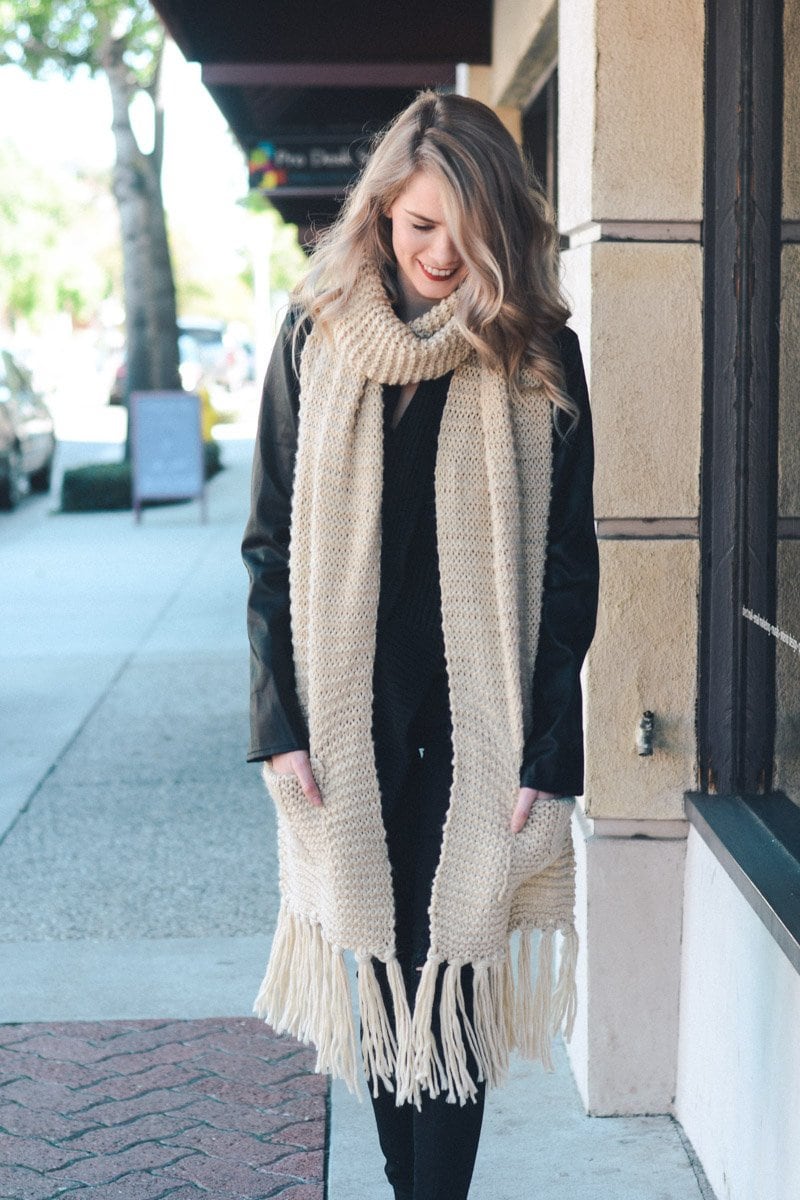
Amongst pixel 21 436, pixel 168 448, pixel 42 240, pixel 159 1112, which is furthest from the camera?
pixel 42 240

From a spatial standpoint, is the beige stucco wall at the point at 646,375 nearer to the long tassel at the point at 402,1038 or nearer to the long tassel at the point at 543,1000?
the long tassel at the point at 543,1000

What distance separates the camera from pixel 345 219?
2.61 metres

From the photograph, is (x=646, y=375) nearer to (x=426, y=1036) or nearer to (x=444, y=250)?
(x=444, y=250)

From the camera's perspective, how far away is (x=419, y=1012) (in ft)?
8.59

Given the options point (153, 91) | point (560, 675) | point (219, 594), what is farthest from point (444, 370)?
point (153, 91)

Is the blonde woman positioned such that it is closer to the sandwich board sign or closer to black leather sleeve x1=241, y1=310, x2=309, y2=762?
black leather sleeve x1=241, y1=310, x2=309, y2=762

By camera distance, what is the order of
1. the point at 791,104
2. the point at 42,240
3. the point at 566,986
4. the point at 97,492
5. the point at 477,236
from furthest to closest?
1. the point at 42,240
2. the point at 97,492
3. the point at 791,104
4. the point at 566,986
5. the point at 477,236

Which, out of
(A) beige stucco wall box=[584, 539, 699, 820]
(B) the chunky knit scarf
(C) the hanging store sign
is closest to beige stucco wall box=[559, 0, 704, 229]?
(A) beige stucco wall box=[584, 539, 699, 820]

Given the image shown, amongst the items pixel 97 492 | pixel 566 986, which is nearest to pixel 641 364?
pixel 566 986

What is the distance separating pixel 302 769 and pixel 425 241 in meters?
0.84

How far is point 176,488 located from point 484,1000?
13.5m

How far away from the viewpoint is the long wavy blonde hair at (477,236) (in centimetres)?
242

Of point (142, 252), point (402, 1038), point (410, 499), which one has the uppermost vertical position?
point (142, 252)

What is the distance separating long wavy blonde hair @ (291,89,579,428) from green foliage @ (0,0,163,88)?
1620 centimetres
